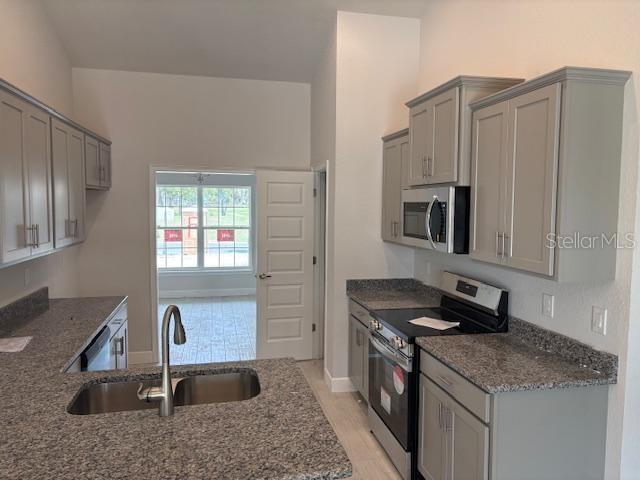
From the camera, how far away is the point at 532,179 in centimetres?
204

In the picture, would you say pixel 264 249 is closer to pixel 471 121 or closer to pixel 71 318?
pixel 71 318

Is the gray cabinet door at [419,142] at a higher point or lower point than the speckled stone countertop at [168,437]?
higher

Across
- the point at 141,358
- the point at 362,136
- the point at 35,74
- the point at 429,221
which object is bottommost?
the point at 141,358

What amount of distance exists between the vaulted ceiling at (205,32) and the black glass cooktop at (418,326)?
2531 millimetres

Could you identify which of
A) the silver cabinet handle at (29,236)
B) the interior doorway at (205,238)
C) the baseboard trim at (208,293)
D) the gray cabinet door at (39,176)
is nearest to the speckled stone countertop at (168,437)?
the silver cabinet handle at (29,236)

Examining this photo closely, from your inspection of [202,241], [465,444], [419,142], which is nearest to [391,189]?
[419,142]

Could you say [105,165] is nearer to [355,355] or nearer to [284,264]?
[284,264]

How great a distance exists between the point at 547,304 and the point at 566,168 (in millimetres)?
810

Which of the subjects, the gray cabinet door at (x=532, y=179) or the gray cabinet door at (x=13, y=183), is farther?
the gray cabinet door at (x=13, y=183)

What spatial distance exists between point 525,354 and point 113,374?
6.47ft

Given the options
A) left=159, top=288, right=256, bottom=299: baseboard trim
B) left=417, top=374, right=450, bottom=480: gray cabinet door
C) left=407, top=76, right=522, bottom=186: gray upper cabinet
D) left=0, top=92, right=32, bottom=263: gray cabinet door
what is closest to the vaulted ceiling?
left=407, top=76, right=522, bottom=186: gray upper cabinet

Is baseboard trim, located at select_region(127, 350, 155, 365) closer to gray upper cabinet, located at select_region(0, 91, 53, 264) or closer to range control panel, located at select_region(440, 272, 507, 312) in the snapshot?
gray upper cabinet, located at select_region(0, 91, 53, 264)

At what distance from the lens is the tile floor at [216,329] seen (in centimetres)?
516

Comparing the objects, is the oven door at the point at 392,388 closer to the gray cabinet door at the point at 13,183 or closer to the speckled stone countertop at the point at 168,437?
the speckled stone countertop at the point at 168,437
